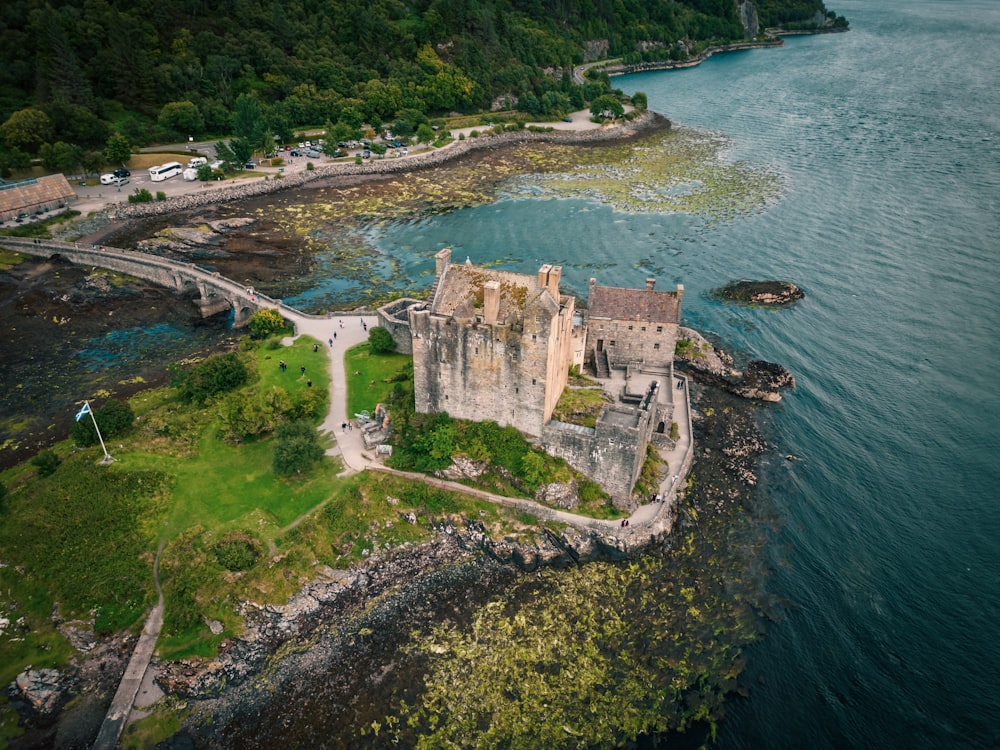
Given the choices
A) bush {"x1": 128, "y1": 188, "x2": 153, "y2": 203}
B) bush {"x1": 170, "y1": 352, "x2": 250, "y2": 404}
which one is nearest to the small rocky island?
bush {"x1": 170, "y1": 352, "x2": 250, "y2": 404}

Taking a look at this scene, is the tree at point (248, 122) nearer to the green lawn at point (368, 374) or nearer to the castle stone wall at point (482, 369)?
the green lawn at point (368, 374)

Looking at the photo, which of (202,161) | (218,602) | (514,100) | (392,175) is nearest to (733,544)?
(218,602)

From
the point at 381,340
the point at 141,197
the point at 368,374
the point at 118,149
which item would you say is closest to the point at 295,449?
the point at 368,374

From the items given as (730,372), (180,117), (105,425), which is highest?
(180,117)

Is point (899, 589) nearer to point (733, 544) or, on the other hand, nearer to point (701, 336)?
point (733, 544)

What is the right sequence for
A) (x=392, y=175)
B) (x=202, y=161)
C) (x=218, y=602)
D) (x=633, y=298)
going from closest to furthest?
(x=218, y=602) → (x=633, y=298) → (x=202, y=161) → (x=392, y=175)

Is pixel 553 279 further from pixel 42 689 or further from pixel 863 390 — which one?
pixel 42 689

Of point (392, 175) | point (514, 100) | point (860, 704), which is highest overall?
point (514, 100)

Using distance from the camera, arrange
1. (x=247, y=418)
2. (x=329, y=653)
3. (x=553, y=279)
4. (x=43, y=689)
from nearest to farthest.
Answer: (x=43, y=689) → (x=329, y=653) → (x=553, y=279) → (x=247, y=418)
